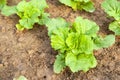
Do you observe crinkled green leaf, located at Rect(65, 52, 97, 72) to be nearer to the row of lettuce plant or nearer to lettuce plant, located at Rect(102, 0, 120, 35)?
the row of lettuce plant

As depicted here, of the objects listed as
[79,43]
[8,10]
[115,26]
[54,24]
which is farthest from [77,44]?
[8,10]

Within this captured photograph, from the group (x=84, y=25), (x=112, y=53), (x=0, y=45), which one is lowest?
(x=0, y=45)

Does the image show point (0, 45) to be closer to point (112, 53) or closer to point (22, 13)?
point (22, 13)

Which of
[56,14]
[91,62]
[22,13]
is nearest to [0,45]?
[22,13]

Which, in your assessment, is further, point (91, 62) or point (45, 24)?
point (45, 24)

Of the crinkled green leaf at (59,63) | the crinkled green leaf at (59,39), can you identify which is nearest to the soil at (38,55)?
the crinkled green leaf at (59,63)

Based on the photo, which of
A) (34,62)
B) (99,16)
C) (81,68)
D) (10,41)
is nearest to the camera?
(81,68)

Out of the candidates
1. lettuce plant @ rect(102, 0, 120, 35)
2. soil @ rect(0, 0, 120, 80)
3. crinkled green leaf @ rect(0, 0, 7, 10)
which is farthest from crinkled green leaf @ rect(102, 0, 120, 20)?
crinkled green leaf @ rect(0, 0, 7, 10)

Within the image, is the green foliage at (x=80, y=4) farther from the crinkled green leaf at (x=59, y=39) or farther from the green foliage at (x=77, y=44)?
the crinkled green leaf at (x=59, y=39)
